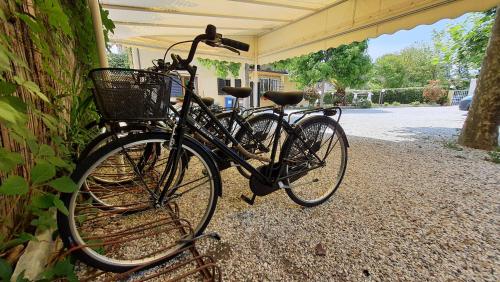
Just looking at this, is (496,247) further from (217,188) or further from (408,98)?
(408,98)

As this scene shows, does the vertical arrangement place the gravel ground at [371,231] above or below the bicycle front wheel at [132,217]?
below

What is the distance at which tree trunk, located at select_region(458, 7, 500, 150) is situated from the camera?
9.93ft

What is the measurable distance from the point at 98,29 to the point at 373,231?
259cm

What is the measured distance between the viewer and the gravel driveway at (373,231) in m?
1.17

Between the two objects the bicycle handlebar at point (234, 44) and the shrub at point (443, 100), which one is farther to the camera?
the shrub at point (443, 100)

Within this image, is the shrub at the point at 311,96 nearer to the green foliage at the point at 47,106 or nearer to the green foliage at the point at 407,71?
the green foliage at the point at 407,71

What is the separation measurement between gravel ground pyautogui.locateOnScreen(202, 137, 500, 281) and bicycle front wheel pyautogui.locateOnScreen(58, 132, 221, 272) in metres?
0.27

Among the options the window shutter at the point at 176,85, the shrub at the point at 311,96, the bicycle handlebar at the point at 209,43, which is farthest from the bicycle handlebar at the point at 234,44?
the shrub at the point at 311,96

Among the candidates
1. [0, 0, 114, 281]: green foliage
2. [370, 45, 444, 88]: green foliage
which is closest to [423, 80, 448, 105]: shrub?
[370, 45, 444, 88]: green foliage

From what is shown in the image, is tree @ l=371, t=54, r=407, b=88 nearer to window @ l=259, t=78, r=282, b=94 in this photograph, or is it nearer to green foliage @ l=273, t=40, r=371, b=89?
window @ l=259, t=78, r=282, b=94

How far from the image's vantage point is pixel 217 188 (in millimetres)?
1293

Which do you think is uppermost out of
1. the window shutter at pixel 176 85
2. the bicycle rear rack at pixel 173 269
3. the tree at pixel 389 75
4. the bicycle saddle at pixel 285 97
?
the tree at pixel 389 75

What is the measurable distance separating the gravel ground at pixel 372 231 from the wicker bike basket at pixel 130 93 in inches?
35.7

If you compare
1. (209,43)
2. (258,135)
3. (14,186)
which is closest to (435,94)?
(258,135)
